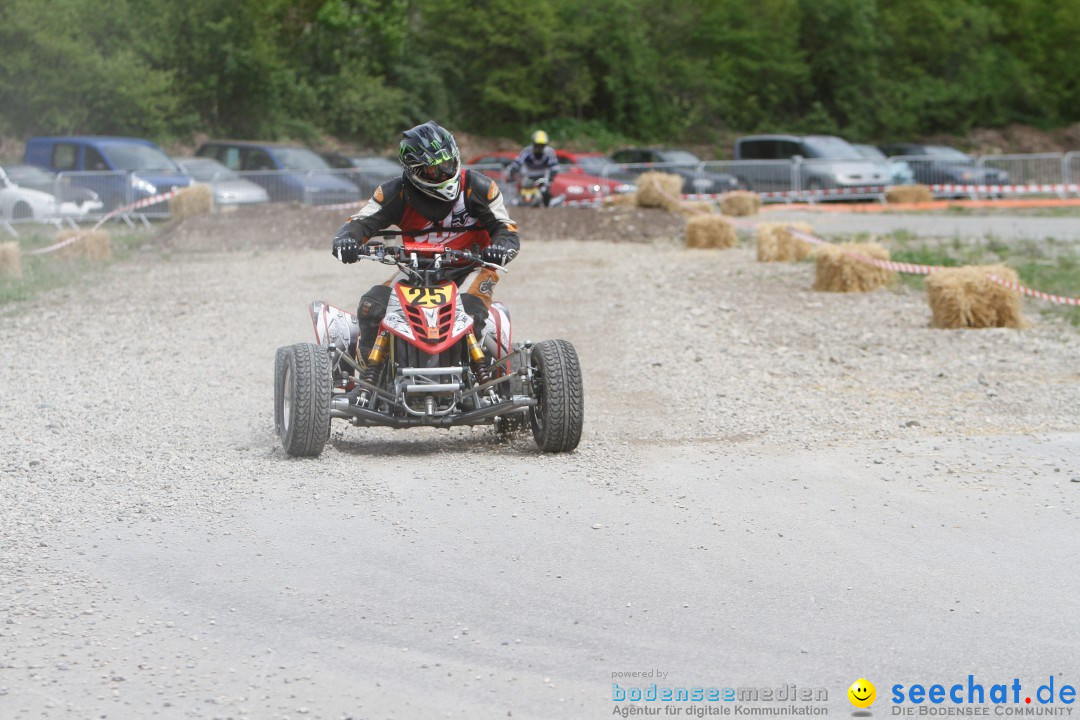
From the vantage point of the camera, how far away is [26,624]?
505 centimetres

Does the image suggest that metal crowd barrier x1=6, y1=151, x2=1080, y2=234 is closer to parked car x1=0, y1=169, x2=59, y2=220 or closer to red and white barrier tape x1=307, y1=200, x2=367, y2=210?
parked car x1=0, y1=169, x2=59, y2=220

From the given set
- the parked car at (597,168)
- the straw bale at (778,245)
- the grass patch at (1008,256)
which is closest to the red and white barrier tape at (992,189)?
the parked car at (597,168)

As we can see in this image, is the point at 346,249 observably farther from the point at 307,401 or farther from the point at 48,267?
the point at 48,267

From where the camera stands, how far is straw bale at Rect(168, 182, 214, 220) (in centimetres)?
2420

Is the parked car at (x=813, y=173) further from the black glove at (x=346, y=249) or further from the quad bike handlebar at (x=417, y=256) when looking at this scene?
the black glove at (x=346, y=249)

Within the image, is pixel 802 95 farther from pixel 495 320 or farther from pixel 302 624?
pixel 302 624

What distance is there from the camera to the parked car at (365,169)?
97.6 ft

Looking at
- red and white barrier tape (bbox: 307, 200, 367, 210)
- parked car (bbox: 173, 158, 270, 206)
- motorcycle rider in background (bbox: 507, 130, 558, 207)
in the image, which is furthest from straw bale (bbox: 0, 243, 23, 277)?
motorcycle rider in background (bbox: 507, 130, 558, 207)

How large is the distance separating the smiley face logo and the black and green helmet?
4.25m

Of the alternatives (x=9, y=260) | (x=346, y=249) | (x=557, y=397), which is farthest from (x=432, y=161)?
(x=9, y=260)

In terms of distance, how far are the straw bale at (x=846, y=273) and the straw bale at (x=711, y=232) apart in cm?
486

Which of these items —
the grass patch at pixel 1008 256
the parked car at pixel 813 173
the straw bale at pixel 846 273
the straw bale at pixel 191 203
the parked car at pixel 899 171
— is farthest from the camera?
the parked car at pixel 899 171

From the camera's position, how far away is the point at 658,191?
26.0 m

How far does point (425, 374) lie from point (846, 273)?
916 cm
